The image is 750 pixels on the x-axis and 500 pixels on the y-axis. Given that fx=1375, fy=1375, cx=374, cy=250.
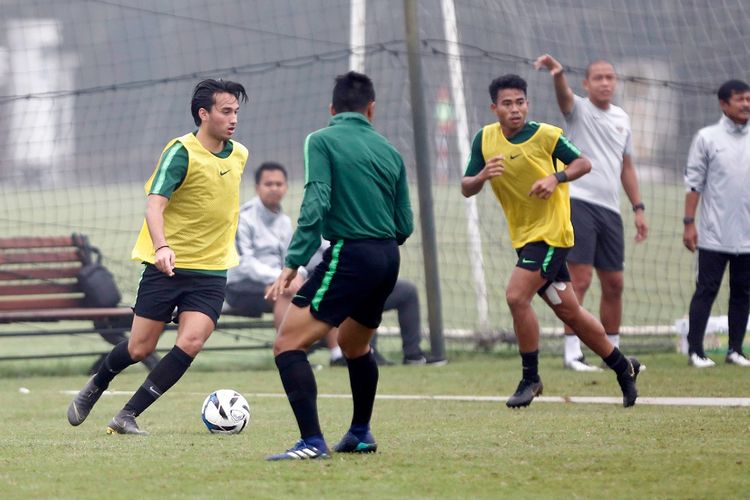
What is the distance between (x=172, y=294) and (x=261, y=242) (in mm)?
4598

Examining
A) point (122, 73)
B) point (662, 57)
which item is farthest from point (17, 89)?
point (662, 57)

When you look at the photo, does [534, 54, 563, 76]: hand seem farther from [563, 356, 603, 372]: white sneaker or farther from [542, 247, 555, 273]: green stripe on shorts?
[563, 356, 603, 372]: white sneaker

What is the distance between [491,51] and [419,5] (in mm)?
824

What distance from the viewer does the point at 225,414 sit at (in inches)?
296

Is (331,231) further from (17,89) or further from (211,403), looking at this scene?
(17,89)

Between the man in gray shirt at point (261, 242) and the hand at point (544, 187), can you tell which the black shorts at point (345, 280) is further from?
the man in gray shirt at point (261, 242)

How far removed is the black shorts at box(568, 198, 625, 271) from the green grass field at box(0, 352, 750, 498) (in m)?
1.04

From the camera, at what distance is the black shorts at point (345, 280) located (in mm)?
6199

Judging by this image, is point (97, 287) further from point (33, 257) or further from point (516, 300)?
point (516, 300)

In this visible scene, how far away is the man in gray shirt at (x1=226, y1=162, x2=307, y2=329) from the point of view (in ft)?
39.7

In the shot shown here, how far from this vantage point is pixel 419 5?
13.2 meters

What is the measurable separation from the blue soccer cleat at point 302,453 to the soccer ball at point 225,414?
133 cm

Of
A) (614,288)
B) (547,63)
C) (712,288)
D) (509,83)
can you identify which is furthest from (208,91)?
(712,288)

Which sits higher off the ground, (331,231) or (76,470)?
(331,231)
